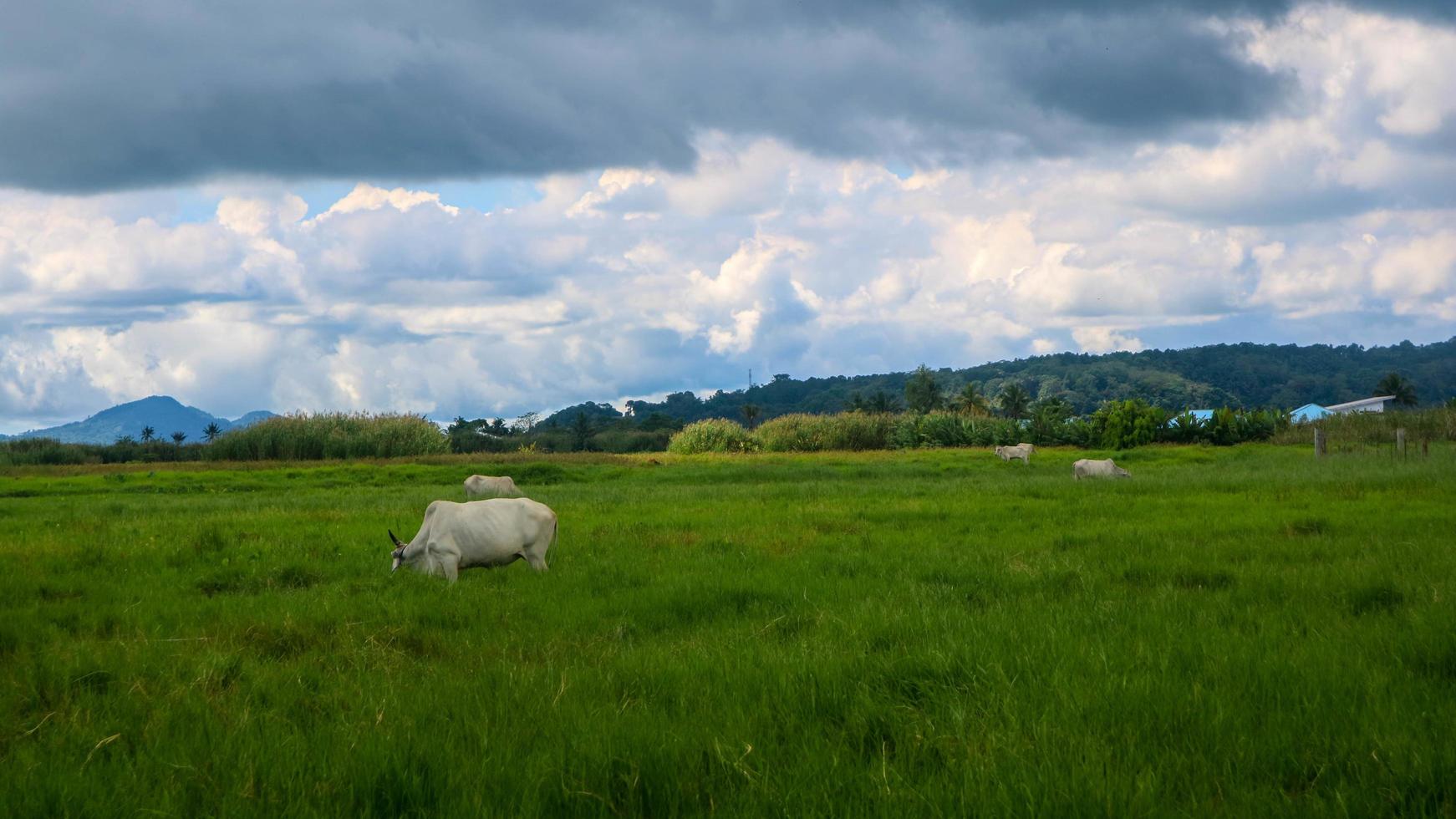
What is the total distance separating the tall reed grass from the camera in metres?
49.8

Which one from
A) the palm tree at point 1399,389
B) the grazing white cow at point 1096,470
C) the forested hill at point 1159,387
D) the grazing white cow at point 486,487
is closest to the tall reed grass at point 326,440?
the grazing white cow at point 486,487

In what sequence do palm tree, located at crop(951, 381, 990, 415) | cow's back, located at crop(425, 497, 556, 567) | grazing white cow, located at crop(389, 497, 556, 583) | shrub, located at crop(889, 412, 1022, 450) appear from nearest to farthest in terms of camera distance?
1. grazing white cow, located at crop(389, 497, 556, 583)
2. cow's back, located at crop(425, 497, 556, 567)
3. shrub, located at crop(889, 412, 1022, 450)
4. palm tree, located at crop(951, 381, 990, 415)

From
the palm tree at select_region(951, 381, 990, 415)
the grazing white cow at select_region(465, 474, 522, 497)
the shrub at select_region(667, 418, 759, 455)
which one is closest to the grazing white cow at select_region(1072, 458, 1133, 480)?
the grazing white cow at select_region(465, 474, 522, 497)

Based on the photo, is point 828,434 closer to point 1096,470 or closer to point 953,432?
point 953,432

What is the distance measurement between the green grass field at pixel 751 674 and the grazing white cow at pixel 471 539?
28cm

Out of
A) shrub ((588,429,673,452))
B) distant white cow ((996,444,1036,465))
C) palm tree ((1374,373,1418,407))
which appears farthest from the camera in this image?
palm tree ((1374,373,1418,407))

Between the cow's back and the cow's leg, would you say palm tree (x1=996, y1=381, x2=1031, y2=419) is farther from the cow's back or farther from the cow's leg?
the cow's back

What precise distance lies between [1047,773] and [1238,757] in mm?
1039

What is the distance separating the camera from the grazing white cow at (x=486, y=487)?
85.7 feet

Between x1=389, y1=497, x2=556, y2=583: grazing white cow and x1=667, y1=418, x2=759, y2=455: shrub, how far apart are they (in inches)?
1878

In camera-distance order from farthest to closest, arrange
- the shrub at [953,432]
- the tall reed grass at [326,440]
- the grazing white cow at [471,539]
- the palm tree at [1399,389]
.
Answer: the palm tree at [1399,389]
the shrub at [953,432]
the tall reed grass at [326,440]
the grazing white cow at [471,539]

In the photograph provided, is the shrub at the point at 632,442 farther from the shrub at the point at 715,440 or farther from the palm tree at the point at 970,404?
the palm tree at the point at 970,404

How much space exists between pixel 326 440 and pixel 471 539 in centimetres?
4322

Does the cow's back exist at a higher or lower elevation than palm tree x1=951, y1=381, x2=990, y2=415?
lower
